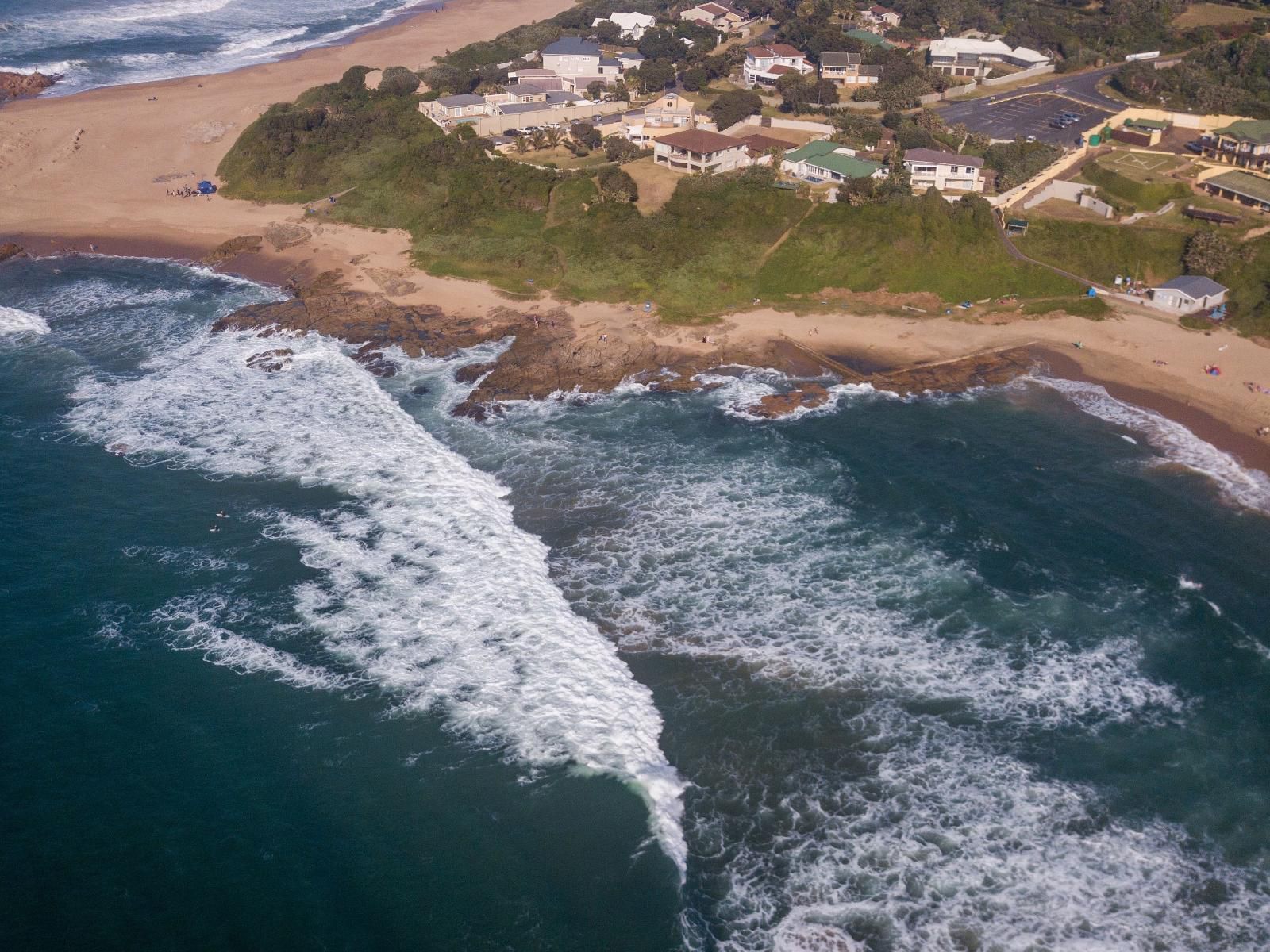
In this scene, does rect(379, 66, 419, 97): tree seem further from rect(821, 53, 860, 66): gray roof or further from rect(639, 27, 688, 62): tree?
rect(821, 53, 860, 66): gray roof

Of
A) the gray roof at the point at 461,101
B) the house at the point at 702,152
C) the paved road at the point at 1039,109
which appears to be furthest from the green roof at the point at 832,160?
the gray roof at the point at 461,101

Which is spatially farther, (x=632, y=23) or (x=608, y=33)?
(x=632, y=23)

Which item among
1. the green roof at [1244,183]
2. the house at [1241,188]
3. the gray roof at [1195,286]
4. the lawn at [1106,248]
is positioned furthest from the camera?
the green roof at [1244,183]

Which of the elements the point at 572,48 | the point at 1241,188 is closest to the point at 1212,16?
the point at 1241,188

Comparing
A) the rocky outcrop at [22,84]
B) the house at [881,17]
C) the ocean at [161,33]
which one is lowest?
the house at [881,17]

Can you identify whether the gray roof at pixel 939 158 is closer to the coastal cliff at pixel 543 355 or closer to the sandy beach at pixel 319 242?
the sandy beach at pixel 319 242

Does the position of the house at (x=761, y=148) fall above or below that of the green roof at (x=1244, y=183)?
above

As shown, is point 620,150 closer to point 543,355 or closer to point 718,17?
point 543,355
